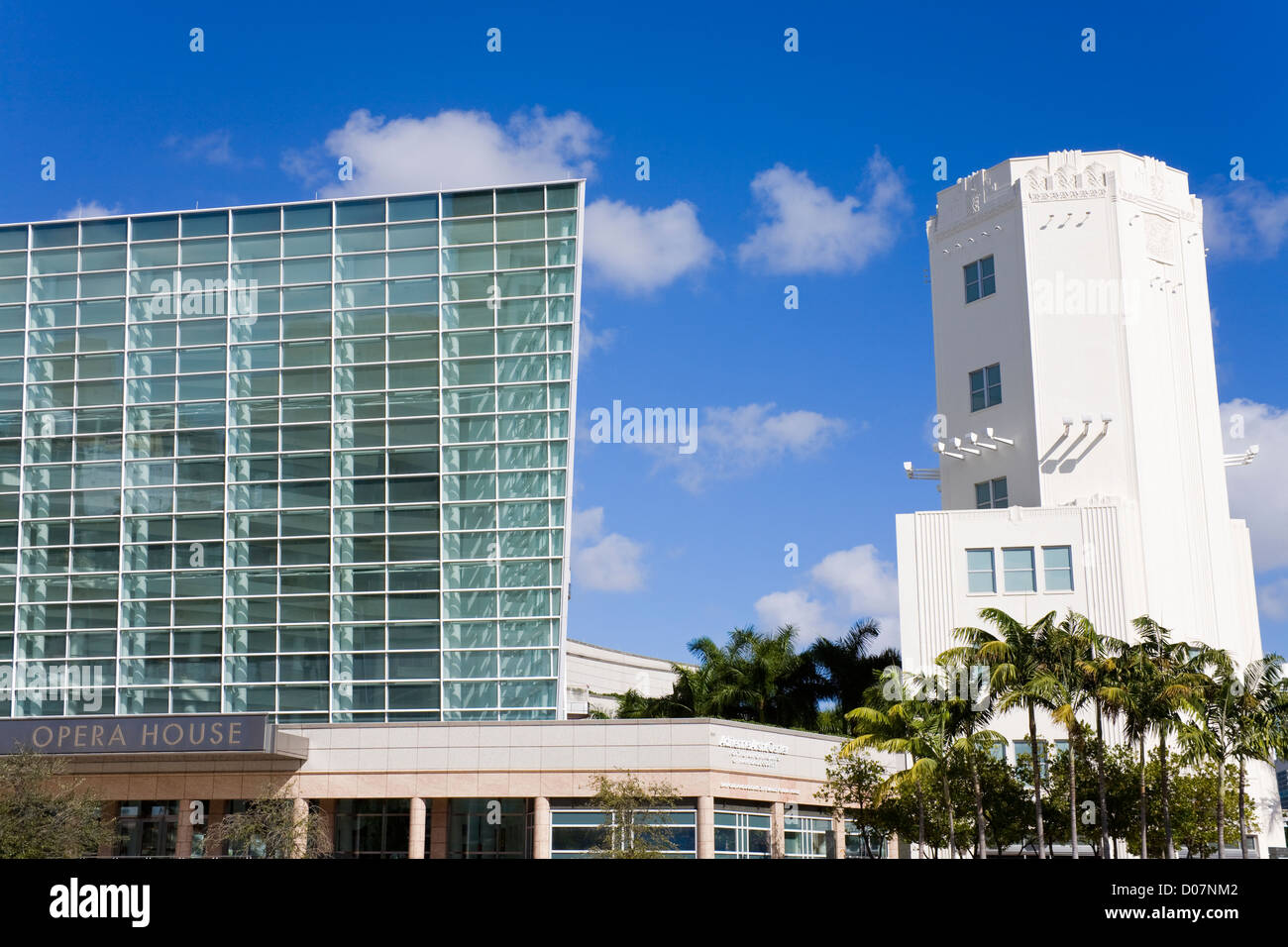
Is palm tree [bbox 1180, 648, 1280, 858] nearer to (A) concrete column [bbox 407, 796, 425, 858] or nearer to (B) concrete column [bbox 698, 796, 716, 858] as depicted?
(B) concrete column [bbox 698, 796, 716, 858]

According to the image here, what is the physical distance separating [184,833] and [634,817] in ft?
63.9

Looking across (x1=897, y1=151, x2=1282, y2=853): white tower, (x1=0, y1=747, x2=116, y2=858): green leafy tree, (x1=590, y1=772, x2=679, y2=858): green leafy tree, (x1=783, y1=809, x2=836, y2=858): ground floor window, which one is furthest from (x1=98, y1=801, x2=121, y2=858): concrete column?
(x1=897, y1=151, x2=1282, y2=853): white tower

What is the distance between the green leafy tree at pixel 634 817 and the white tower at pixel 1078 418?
14.7 metres

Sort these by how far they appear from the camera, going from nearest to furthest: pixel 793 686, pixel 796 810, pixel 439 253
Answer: pixel 796 810, pixel 439 253, pixel 793 686

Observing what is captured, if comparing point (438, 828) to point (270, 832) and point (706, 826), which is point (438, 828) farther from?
point (706, 826)

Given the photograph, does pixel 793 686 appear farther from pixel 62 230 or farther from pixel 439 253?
pixel 62 230

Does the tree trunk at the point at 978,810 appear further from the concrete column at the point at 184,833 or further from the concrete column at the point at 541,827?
the concrete column at the point at 184,833

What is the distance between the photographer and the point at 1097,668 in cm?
4481

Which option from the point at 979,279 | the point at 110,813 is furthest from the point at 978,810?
the point at 110,813

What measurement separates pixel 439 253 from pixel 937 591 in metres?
26.1

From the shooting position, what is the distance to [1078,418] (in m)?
59.9
